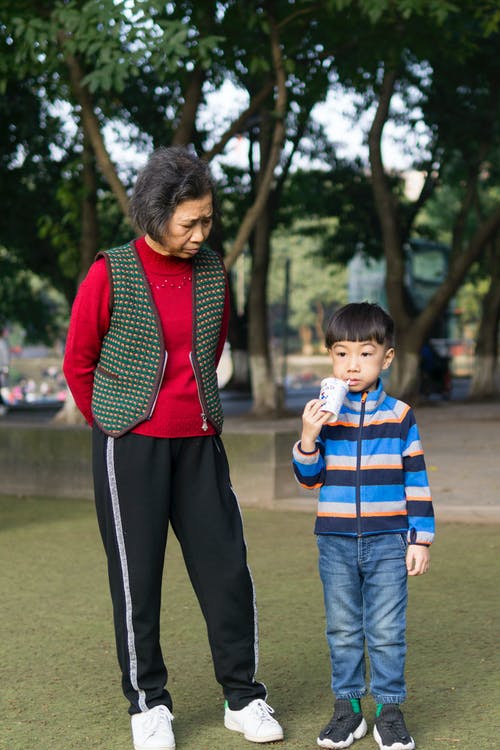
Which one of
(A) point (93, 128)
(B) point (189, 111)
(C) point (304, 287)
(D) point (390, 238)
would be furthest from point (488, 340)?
(C) point (304, 287)

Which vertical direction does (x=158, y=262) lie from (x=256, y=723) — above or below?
above

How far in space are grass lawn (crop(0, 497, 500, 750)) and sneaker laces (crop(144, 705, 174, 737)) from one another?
0.43ft

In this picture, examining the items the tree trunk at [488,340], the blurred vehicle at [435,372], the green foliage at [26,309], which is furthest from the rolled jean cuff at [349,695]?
the green foliage at [26,309]

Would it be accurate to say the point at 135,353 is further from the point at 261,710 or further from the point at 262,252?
the point at 262,252

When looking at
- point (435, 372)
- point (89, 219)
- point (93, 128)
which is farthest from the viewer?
point (435, 372)

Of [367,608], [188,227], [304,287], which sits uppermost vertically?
[188,227]

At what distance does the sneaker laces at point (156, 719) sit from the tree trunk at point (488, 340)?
19.7 meters

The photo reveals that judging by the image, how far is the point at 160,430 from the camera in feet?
12.3

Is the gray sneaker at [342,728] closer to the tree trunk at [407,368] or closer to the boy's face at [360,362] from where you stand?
the boy's face at [360,362]

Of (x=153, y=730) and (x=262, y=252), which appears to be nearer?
(x=153, y=730)

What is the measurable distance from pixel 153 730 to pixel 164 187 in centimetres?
164

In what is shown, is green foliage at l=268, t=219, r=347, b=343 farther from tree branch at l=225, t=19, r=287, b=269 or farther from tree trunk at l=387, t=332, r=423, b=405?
tree branch at l=225, t=19, r=287, b=269

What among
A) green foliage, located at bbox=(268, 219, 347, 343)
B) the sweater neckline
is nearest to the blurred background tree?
the sweater neckline

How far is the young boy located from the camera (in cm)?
370
